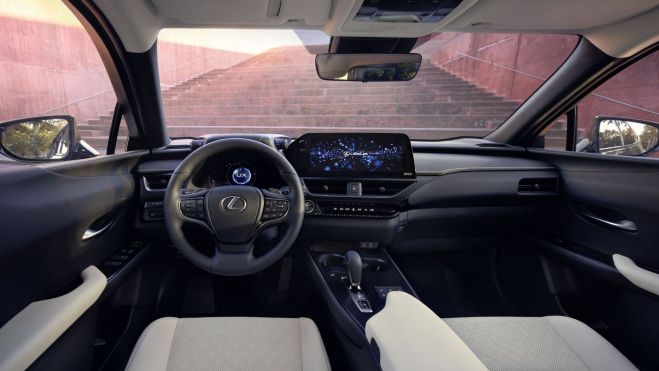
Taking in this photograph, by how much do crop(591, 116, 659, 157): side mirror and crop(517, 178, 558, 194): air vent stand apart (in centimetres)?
34

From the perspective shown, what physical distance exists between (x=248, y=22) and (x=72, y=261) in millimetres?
1464

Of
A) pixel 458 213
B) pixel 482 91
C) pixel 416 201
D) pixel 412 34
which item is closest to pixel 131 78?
pixel 412 34

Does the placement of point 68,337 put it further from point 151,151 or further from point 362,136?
point 362,136

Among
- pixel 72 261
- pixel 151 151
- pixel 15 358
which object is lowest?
pixel 15 358

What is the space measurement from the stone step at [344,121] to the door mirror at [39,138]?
578 cm

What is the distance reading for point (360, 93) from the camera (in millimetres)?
9125

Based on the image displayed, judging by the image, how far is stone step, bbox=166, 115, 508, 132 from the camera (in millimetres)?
7482

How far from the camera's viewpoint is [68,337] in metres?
1.31

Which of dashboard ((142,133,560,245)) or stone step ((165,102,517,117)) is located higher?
stone step ((165,102,517,117))

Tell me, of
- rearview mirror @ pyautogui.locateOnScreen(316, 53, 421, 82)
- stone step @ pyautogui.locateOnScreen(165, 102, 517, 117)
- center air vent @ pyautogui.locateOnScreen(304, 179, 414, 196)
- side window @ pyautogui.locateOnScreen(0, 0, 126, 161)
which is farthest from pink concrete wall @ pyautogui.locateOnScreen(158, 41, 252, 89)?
center air vent @ pyautogui.locateOnScreen(304, 179, 414, 196)

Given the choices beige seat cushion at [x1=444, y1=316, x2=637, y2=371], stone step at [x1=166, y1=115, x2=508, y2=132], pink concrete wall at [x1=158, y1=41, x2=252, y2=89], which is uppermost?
pink concrete wall at [x1=158, y1=41, x2=252, y2=89]

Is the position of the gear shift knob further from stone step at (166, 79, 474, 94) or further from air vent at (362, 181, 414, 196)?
stone step at (166, 79, 474, 94)

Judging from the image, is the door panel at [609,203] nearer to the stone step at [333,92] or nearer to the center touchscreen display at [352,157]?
the center touchscreen display at [352,157]

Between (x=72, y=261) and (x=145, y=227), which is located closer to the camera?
(x=72, y=261)
